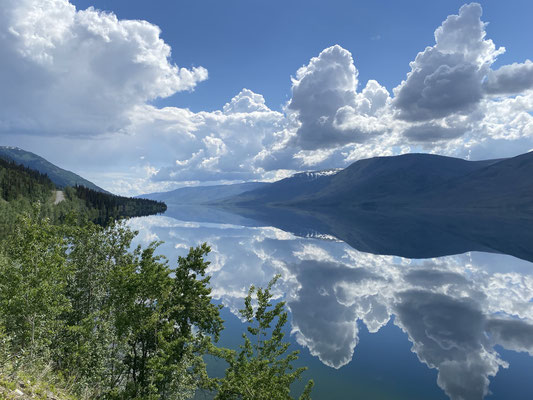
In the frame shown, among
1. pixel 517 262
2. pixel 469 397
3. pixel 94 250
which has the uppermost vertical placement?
pixel 94 250

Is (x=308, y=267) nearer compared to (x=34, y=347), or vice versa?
(x=34, y=347)

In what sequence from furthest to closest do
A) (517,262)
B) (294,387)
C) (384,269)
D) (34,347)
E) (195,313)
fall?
(517,262), (384,269), (294,387), (195,313), (34,347)

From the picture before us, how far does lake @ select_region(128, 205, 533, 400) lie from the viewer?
38.9 m

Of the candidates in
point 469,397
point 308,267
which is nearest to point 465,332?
point 469,397

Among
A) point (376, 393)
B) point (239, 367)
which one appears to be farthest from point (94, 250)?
point (376, 393)

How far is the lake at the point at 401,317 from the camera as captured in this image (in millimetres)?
38906

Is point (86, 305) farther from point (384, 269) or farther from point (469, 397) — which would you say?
point (384, 269)

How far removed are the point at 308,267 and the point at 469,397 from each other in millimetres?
73898

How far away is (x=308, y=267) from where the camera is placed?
110 metres

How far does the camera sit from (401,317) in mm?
60875

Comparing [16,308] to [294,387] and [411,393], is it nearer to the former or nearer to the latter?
[294,387]

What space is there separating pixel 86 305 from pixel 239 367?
1840cm

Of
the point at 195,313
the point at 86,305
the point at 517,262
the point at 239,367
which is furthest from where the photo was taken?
the point at 517,262

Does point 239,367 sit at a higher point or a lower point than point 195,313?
lower
